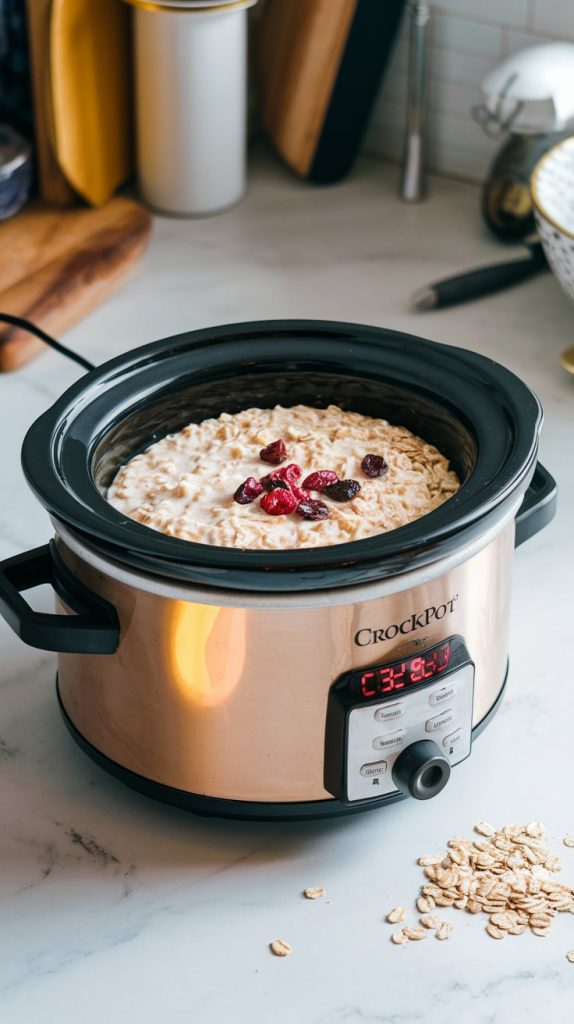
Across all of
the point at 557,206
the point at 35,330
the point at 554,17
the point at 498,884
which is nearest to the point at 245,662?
the point at 498,884

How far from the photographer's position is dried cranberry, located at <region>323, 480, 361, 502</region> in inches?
38.9

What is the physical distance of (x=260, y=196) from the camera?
1.90 m

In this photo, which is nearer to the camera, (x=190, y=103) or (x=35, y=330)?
(x=35, y=330)

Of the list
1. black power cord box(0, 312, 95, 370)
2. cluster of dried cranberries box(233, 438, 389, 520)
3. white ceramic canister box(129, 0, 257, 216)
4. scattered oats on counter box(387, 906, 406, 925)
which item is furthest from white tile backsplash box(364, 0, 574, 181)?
scattered oats on counter box(387, 906, 406, 925)

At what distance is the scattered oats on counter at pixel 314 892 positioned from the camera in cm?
93

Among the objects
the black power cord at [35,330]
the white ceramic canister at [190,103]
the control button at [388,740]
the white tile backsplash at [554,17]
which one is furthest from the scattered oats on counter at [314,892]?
the white tile backsplash at [554,17]

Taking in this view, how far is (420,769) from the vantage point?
0.89 metres

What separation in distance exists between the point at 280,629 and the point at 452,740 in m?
0.17

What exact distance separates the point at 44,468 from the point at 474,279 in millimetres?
867

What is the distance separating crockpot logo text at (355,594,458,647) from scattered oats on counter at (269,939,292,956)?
20cm

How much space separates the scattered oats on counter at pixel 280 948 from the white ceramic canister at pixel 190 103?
A: 116cm

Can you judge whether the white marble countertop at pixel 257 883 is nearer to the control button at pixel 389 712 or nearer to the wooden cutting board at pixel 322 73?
the control button at pixel 389 712

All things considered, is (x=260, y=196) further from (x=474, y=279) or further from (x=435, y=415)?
(x=435, y=415)

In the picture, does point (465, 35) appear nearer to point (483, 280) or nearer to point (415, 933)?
point (483, 280)
